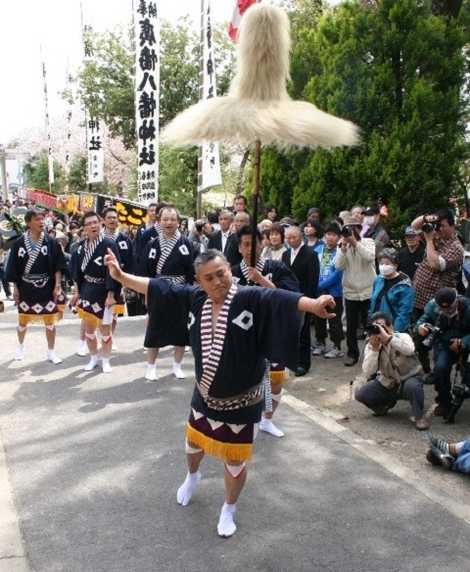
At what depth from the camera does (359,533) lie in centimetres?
348

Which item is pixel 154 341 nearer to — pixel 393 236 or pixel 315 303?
pixel 315 303

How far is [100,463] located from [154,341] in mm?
1198

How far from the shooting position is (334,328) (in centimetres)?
771

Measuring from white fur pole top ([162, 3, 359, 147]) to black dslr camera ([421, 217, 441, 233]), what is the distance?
8.59 feet

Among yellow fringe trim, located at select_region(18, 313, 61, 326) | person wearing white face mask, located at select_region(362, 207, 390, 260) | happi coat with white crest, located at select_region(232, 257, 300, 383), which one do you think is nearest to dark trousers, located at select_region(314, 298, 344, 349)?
person wearing white face mask, located at select_region(362, 207, 390, 260)

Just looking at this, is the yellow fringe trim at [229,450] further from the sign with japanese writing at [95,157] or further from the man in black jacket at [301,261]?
the sign with japanese writing at [95,157]

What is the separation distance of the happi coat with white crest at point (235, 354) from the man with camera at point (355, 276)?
12.7ft

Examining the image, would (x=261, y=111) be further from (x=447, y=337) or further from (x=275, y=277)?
(x=447, y=337)

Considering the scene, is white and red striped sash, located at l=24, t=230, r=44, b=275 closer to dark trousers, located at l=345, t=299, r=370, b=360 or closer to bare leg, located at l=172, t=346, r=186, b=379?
bare leg, located at l=172, t=346, r=186, b=379

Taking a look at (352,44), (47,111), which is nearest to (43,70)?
(47,111)

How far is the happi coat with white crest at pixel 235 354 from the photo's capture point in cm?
317

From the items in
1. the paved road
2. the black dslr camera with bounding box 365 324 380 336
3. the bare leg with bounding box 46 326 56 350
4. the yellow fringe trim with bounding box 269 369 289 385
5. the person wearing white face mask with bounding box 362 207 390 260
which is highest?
the person wearing white face mask with bounding box 362 207 390 260

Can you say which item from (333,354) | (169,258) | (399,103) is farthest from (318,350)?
(399,103)

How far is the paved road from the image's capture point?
10.6ft
